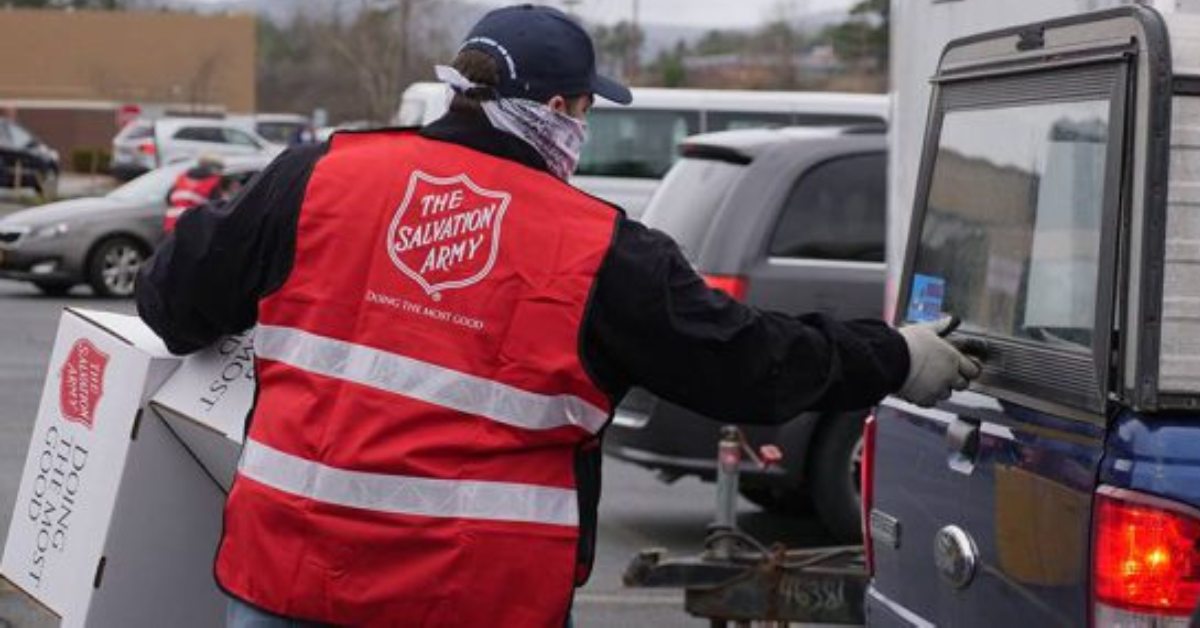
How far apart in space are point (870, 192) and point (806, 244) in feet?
1.43

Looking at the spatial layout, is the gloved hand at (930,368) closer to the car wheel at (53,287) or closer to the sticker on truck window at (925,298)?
the sticker on truck window at (925,298)

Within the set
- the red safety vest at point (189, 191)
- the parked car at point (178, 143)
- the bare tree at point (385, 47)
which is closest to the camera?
the red safety vest at point (189, 191)

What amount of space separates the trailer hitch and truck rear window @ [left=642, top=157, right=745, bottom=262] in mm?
3262

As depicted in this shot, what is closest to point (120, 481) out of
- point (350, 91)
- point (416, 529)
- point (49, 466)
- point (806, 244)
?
point (49, 466)

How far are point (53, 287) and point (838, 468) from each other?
1343 cm

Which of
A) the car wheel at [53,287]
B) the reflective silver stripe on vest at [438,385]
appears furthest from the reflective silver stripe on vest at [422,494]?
the car wheel at [53,287]

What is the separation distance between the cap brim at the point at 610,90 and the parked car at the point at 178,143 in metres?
37.8

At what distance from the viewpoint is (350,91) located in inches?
2940

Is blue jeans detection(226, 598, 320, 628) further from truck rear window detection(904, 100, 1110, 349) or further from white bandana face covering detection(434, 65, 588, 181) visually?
truck rear window detection(904, 100, 1110, 349)

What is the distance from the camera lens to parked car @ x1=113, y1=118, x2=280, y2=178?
4266 centimetres

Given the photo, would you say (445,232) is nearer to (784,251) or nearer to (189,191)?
(784,251)

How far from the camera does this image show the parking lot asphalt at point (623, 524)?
806cm

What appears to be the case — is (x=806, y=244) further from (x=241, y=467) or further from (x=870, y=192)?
(x=241, y=467)

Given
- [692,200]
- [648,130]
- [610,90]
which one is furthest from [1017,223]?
[648,130]
